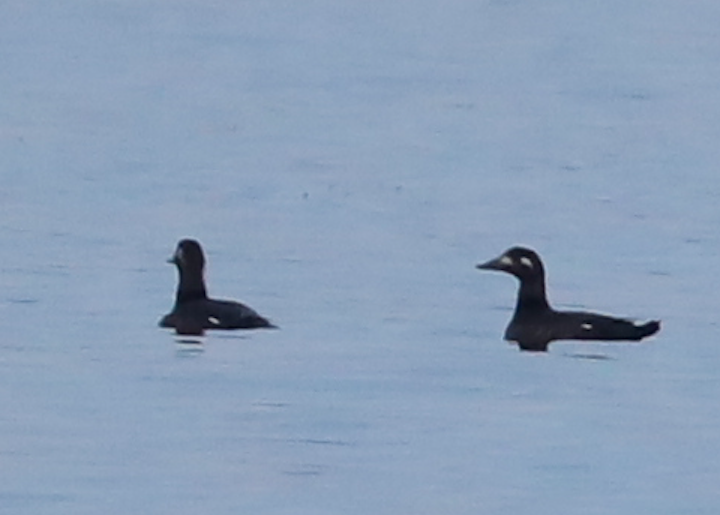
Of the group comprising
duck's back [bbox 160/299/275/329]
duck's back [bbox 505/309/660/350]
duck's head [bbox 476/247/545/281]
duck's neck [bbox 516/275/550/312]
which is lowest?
duck's back [bbox 160/299/275/329]

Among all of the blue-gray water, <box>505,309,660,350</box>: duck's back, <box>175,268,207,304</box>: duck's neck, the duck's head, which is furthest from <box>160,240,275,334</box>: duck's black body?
the duck's head

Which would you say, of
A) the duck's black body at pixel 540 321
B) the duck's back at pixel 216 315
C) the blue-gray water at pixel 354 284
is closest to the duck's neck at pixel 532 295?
the duck's black body at pixel 540 321

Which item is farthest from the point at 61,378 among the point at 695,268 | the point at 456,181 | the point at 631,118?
the point at 631,118

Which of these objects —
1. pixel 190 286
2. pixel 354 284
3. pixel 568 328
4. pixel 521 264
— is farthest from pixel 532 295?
pixel 190 286

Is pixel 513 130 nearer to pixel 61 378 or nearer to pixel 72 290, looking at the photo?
pixel 72 290

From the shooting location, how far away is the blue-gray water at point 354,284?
15.9 meters

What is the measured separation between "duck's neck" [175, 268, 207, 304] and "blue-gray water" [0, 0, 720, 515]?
1.13 feet

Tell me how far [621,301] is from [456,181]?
7452 millimetres

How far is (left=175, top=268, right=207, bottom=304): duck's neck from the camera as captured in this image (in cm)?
2078

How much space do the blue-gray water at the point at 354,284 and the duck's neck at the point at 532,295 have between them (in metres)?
0.28

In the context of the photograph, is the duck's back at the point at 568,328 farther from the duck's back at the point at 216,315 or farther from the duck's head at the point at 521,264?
the duck's back at the point at 216,315

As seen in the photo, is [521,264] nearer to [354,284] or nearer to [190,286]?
[354,284]

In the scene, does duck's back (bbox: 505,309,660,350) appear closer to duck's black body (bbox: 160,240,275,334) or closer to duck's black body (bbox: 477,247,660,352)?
duck's black body (bbox: 477,247,660,352)

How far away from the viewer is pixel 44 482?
1554 centimetres
